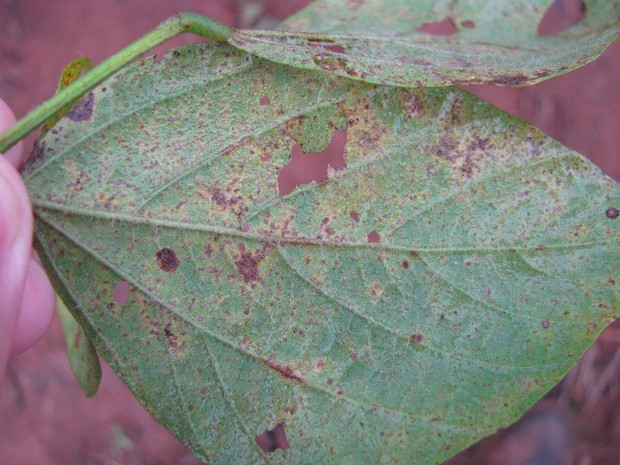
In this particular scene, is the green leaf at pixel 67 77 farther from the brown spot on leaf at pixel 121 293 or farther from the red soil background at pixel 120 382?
the red soil background at pixel 120 382

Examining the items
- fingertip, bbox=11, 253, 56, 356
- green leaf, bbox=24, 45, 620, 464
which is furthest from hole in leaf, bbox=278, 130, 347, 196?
green leaf, bbox=24, 45, 620, 464

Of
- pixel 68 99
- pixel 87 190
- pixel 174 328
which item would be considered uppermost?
pixel 68 99

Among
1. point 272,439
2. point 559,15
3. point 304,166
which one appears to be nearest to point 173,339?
point 272,439

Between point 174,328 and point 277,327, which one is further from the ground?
point 174,328

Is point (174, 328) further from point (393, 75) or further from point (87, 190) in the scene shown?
point (393, 75)

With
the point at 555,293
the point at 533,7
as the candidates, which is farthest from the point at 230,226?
the point at 533,7

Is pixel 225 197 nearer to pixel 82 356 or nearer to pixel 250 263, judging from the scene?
pixel 250 263

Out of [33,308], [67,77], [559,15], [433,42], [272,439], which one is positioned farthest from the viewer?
[559,15]
